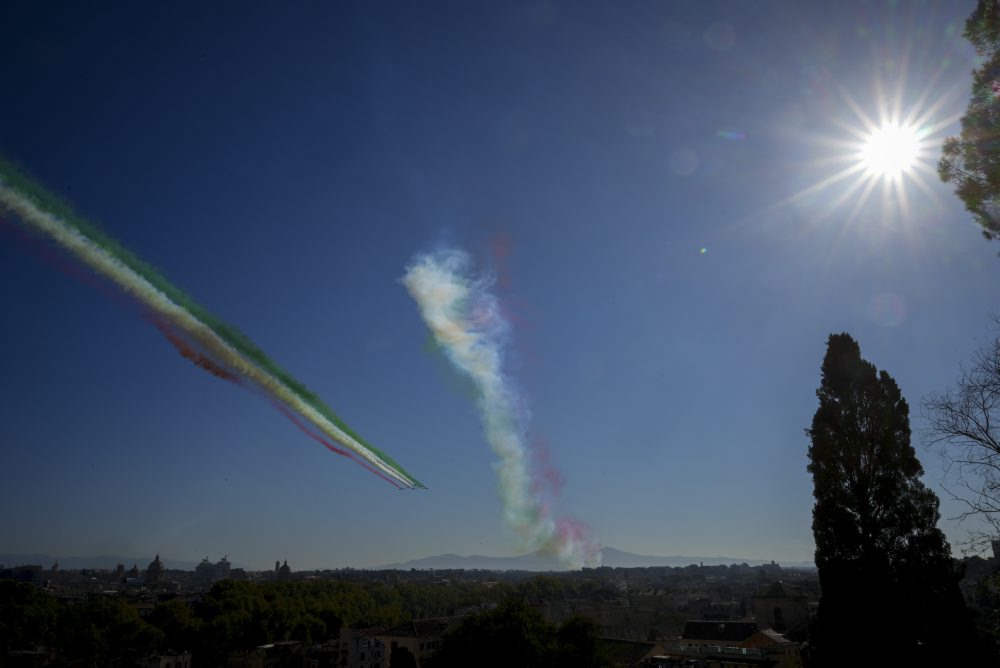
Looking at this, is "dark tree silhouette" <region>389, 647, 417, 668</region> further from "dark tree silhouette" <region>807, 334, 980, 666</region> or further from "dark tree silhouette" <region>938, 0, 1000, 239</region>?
"dark tree silhouette" <region>938, 0, 1000, 239</region>

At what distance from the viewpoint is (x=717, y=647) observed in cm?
5034

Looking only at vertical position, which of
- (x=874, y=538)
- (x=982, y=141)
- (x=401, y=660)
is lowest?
(x=401, y=660)

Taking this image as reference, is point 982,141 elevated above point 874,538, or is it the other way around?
point 982,141

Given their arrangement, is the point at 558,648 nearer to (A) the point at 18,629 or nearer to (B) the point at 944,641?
(B) the point at 944,641

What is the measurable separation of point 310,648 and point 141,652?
1778 cm

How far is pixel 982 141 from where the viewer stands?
1338 centimetres

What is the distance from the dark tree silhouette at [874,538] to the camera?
20531mm

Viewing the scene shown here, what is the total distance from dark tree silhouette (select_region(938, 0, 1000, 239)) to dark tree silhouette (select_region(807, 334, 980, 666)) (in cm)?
1250

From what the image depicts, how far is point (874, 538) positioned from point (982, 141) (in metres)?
15.3

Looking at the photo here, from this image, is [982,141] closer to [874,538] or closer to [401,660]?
[874,538]

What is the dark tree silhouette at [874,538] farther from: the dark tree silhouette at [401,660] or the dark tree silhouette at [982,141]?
the dark tree silhouette at [401,660]

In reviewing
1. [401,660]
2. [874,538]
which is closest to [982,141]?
[874,538]

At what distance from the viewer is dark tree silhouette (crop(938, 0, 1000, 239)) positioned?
13.0m

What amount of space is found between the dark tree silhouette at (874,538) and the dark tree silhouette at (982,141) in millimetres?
12498
